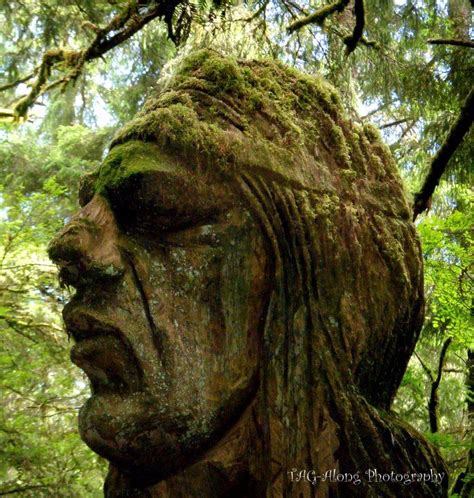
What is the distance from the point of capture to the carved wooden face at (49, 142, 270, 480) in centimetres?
242

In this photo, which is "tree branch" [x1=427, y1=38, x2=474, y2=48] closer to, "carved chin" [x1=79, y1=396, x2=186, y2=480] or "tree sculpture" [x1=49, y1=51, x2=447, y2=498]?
"tree sculpture" [x1=49, y1=51, x2=447, y2=498]

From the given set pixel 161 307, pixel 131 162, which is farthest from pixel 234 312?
pixel 131 162

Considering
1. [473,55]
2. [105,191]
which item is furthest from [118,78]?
[105,191]

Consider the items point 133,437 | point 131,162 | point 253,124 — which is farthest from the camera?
point 253,124

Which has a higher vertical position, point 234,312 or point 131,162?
point 131,162

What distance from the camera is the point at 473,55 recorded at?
16.9ft

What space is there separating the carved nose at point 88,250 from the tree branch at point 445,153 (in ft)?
8.80

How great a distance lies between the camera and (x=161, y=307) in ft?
8.27

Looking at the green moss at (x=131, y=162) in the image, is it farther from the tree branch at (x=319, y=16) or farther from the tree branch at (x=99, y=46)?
the tree branch at (x=319, y=16)

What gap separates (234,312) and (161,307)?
1.09ft

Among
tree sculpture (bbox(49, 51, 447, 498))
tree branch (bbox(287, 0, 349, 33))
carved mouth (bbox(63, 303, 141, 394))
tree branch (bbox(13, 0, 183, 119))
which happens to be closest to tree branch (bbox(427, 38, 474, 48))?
tree branch (bbox(287, 0, 349, 33))

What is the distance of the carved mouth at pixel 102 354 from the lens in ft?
8.07

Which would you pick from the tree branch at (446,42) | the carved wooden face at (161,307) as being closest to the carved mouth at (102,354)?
the carved wooden face at (161,307)

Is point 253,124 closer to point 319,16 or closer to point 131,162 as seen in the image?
point 131,162
